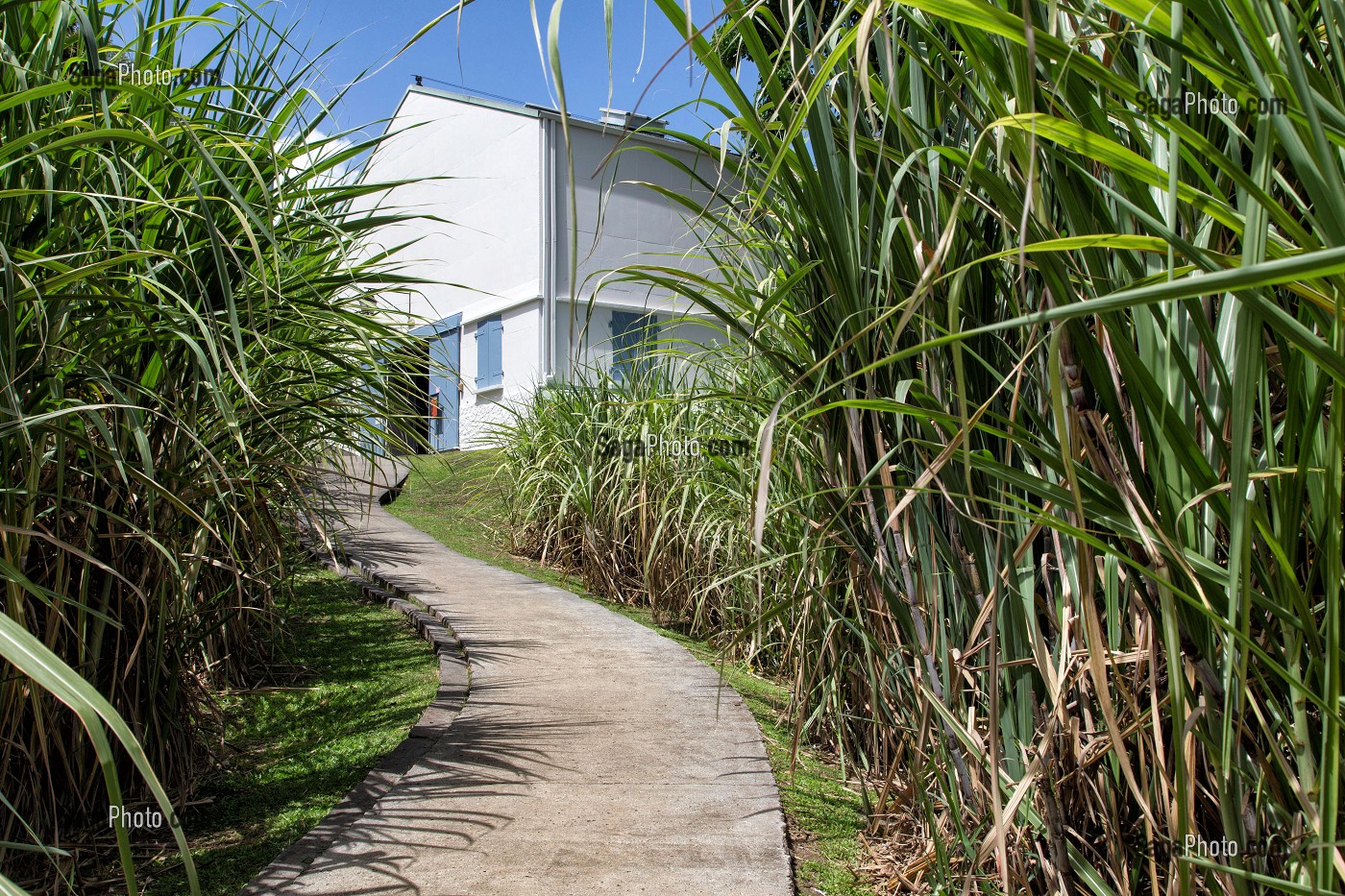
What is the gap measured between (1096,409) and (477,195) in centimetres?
1674

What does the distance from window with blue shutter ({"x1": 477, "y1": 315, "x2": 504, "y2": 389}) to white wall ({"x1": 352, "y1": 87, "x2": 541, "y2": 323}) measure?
418mm

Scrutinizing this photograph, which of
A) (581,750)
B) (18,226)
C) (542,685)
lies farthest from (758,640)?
(18,226)

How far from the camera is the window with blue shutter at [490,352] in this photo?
16391mm

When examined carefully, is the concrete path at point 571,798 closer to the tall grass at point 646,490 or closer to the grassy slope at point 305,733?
the grassy slope at point 305,733

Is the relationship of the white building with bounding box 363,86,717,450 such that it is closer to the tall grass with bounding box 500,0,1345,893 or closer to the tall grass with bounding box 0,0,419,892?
the tall grass with bounding box 0,0,419,892

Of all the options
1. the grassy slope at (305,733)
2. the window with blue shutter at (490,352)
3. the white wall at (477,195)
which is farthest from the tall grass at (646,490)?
the window with blue shutter at (490,352)

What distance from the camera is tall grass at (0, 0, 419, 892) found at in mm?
2160

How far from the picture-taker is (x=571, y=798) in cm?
318

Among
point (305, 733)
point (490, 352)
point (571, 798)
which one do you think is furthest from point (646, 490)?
point (490, 352)

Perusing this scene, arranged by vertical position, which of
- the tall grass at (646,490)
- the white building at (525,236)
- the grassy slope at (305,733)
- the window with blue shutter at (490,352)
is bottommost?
the grassy slope at (305,733)

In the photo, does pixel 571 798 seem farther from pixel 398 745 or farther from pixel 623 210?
pixel 623 210

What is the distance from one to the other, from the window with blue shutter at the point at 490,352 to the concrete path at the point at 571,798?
454 inches

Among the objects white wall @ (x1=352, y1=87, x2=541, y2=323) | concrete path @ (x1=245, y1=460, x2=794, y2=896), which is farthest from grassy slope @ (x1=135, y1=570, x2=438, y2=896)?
white wall @ (x1=352, y1=87, x2=541, y2=323)

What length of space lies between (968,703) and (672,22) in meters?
1.57
